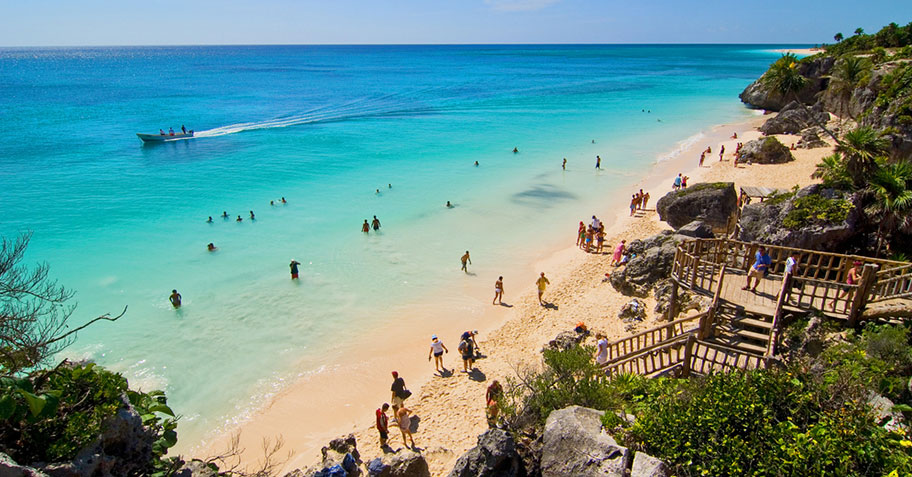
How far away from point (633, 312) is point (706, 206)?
31.4 ft

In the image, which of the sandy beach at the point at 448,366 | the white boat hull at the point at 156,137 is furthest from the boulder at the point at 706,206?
the white boat hull at the point at 156,137

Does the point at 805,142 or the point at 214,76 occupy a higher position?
the point at 214,76

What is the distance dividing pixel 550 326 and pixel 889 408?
9.97m

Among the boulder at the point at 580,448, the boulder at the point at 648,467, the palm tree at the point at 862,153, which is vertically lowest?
the boulder at the point at 580,448

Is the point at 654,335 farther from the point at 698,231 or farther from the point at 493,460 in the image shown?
the point at 698,231

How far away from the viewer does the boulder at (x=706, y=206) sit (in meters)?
22.0

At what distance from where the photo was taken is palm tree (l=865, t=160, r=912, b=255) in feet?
44.8

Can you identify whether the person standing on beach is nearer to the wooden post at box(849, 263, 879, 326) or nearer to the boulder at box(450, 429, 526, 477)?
the boulder at box(450, 429, 526, 477)

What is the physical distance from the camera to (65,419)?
6777mm

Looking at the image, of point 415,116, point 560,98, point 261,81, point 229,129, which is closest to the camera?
point 229,129

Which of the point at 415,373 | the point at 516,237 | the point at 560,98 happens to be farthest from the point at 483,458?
the point at 560,98

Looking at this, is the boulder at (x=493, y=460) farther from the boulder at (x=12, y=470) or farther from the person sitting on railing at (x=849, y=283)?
the person sitting on railing at (x=849, y=283)

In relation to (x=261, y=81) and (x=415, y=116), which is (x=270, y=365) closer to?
(x=415, y=116)

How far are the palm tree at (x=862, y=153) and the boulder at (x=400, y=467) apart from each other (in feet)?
53.2
